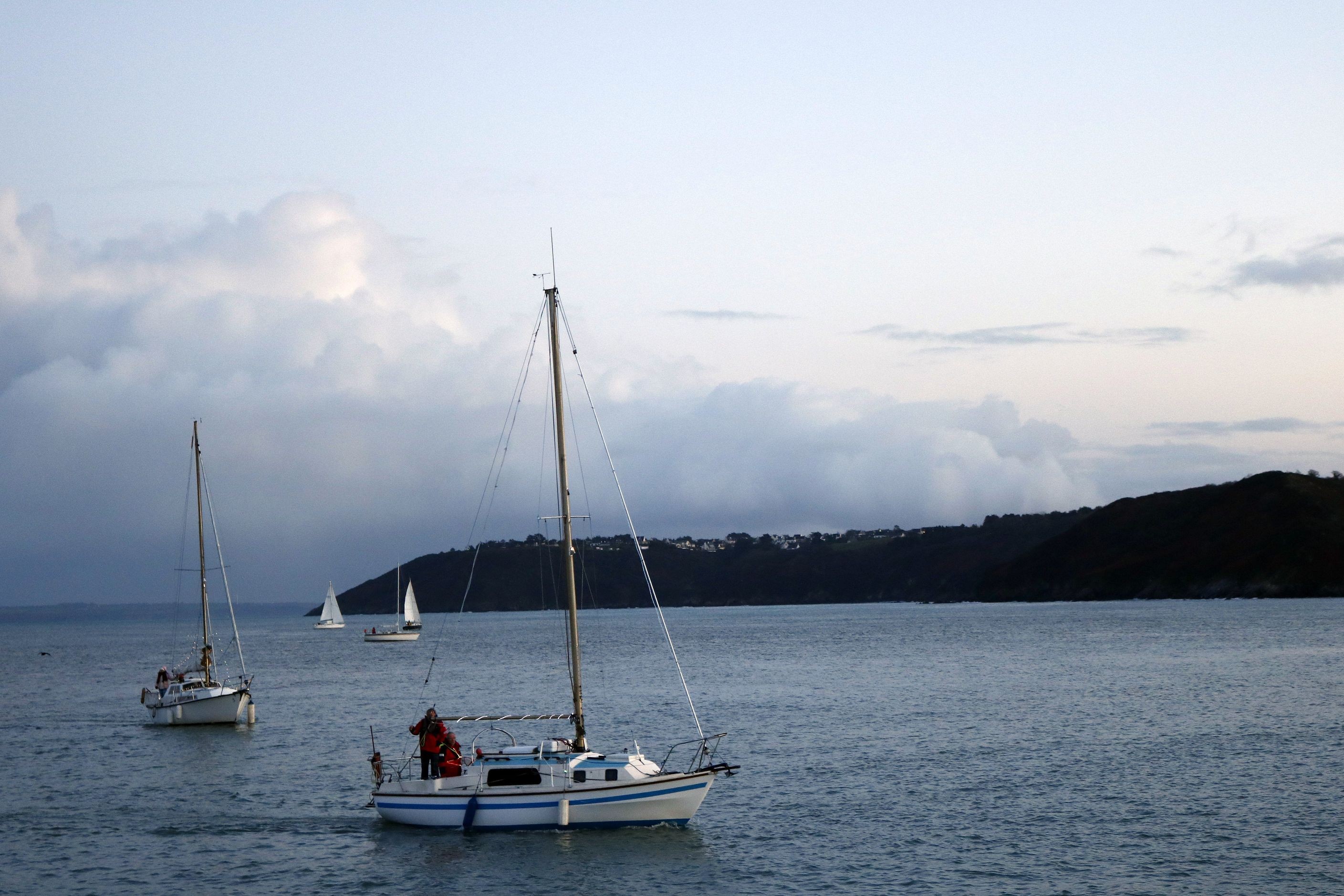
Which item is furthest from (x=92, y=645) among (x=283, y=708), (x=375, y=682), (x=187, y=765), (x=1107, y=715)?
(x=1107, y=715)

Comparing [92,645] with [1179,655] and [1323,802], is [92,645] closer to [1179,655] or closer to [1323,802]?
[1179,655]

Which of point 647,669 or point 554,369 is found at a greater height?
point 554,369

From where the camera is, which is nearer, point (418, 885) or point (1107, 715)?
point (418, 885)

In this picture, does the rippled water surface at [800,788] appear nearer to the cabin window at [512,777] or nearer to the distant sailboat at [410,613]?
the cabin window at [512,777]

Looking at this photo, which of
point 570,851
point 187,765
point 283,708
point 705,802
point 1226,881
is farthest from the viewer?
point 283,708

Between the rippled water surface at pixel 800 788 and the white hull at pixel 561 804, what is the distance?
432 mm

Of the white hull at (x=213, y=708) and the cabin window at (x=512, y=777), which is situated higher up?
the cabin window at (x=512, y=777)

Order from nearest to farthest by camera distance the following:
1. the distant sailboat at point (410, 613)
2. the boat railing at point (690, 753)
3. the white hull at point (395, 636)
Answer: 1. the boat railing at point (690, 753)
2. the white hull at point (395, 636)
3. the distant sailboat at point (410, 613)

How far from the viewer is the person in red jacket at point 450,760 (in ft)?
106

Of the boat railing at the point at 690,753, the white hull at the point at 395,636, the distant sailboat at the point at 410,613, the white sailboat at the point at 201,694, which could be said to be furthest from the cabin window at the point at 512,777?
the distant sailboat at the point at 410,613

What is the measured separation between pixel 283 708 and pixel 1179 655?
211ft

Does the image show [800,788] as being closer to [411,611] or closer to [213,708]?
[213,708]

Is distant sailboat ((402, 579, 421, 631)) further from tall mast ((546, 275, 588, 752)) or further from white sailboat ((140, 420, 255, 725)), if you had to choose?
tall mast ((546, 275, 588, 752))

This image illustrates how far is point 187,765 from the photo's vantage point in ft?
157
